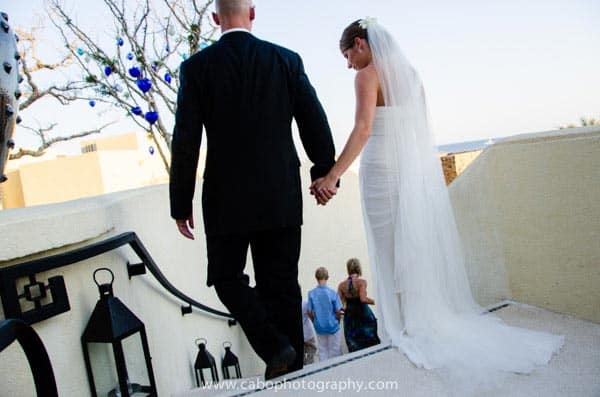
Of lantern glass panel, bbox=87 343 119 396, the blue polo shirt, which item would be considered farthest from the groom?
the blue polo shirt

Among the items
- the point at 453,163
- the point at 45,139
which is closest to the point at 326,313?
the point at 453,163

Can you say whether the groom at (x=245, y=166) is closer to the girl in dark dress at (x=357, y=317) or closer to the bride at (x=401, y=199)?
the bride at (x=401, y=199)

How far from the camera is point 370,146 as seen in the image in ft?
7.24

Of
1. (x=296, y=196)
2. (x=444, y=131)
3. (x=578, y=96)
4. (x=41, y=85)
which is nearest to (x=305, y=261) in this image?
(x=444, y=131)

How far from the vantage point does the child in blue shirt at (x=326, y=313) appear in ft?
13.8

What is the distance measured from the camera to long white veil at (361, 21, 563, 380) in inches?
80.5

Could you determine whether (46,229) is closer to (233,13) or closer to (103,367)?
(103,367)

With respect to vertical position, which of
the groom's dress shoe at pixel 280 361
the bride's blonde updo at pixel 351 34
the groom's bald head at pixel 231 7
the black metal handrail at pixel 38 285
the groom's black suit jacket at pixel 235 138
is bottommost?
the groom's dress shoe at pixel 280 361

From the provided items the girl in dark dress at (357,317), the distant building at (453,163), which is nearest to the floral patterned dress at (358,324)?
the girl in dark dress at (357,317)

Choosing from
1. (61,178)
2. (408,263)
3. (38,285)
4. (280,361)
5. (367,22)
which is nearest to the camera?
(38,285)

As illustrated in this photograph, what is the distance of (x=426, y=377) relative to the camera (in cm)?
166

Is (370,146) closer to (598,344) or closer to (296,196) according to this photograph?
(296,196)

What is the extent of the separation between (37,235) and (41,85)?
10.4 m

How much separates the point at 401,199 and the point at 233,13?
3.69 ft
